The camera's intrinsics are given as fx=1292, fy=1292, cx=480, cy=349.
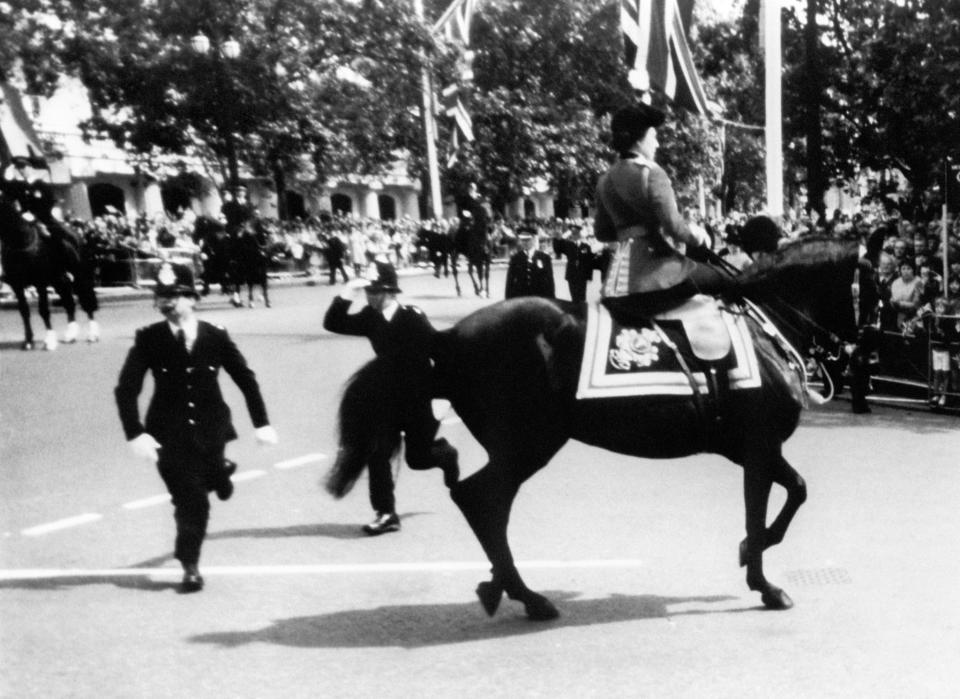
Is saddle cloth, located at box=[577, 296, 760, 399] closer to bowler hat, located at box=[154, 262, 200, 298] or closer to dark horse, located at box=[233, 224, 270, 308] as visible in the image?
bowler hat, located at box=[154, 262, 200, 298]

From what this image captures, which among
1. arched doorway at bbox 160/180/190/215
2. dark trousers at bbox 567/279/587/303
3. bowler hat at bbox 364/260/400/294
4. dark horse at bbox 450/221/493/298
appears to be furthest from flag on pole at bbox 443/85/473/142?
bowler hat at bbox 364/260/400/294

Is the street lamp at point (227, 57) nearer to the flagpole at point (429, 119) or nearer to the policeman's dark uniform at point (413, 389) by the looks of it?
the flagpole at point (429, 119)

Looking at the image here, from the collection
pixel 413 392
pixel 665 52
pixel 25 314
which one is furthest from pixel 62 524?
pixel 25 314

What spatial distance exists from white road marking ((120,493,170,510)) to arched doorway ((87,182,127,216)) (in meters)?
35.6

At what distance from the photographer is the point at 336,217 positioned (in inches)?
1544

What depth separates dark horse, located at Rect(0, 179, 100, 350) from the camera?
56.2 ft

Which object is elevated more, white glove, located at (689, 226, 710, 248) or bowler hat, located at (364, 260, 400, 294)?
white glove, located at (689, 226, 710, 248)

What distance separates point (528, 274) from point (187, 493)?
29.8 ft

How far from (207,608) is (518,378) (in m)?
1.97

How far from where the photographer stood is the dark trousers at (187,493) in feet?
22.5

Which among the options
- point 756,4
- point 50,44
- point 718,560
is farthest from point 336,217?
point 718,560

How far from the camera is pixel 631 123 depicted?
634cm

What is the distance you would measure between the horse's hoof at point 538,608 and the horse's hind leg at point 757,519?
38.1 inches

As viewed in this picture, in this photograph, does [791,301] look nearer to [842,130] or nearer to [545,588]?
[545,588]
